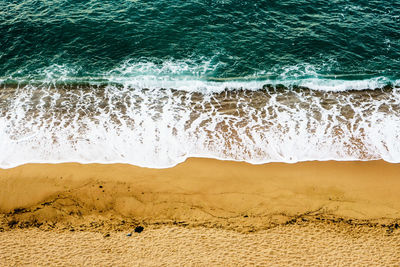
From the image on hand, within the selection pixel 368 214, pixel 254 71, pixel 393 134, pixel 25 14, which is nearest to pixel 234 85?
pixel 254 71

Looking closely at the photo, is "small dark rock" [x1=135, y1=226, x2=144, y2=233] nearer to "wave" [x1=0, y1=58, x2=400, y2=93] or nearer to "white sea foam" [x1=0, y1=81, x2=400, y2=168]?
"white sea foam" [x1=0, y1=81, x2=400, y2=168]

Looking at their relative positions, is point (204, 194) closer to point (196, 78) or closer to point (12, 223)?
point (12, 223)

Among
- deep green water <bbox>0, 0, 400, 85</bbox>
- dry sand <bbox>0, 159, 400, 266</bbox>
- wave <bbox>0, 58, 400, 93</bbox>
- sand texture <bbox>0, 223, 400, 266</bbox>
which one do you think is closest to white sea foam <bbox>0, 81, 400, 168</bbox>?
wave <bbox>0, 58, 400, 93</bbox>

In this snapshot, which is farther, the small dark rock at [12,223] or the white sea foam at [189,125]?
the white sea foam at [189,125]

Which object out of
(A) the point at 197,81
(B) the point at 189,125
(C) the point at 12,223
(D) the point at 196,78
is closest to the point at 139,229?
(C) the point at 12,223

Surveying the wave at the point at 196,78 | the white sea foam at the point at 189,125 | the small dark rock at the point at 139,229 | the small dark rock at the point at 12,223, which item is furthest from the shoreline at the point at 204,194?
the wave at the point at 196,78

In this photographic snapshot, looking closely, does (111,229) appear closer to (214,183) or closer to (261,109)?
(214,183)

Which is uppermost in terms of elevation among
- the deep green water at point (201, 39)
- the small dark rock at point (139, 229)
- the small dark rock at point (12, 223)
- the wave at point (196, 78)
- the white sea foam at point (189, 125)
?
the deep green water at point (201, 39)

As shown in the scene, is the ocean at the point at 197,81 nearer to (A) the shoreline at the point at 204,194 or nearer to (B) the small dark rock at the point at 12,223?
(A) the shoreline at the point at 204,194
